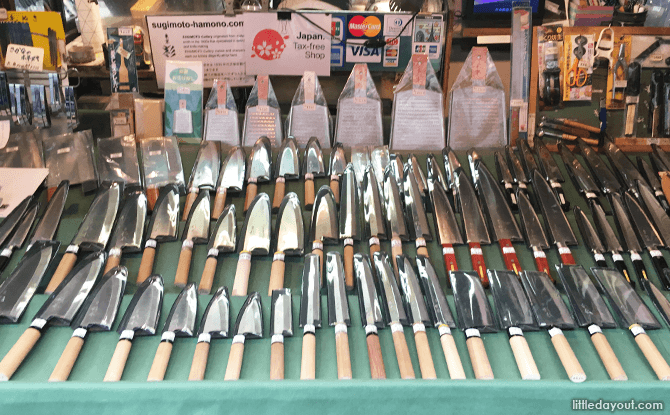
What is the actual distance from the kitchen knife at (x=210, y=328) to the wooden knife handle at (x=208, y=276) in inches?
3.8

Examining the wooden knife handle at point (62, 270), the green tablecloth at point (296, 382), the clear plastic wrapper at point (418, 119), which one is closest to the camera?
the green tablecloth at point (296, 382)

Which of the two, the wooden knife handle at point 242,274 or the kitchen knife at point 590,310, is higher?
the wooden knife handle at point 242,274

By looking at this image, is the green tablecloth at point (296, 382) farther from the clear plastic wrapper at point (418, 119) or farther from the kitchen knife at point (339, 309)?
the clear plastic wrapper at point (418, 119)

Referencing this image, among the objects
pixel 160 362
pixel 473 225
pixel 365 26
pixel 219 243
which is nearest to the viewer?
pixel 160 362

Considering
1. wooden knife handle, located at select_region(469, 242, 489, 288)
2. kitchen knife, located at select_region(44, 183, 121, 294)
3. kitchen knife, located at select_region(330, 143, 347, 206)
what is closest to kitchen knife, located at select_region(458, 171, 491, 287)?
wooden knife handle, located at select_region(469, 242, 489, 288)

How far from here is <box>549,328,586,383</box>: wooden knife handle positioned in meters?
1.08

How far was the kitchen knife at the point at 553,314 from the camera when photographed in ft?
3.67

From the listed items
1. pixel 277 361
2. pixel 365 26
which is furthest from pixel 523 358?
pixel 365 26

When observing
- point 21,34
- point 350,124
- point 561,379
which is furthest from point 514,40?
point 21,34

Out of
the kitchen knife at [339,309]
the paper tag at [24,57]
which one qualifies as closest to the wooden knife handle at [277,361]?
the kitchen knife at [339,309]

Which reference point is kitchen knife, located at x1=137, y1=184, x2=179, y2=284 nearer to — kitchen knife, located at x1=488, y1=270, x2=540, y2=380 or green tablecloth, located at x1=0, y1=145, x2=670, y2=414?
green tablecloth, located at x1=0, y1=145, x2=670, y2=414

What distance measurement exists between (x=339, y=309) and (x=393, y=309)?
136 mm

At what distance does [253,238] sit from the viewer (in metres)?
1.55

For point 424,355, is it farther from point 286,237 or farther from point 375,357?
point 286,237
